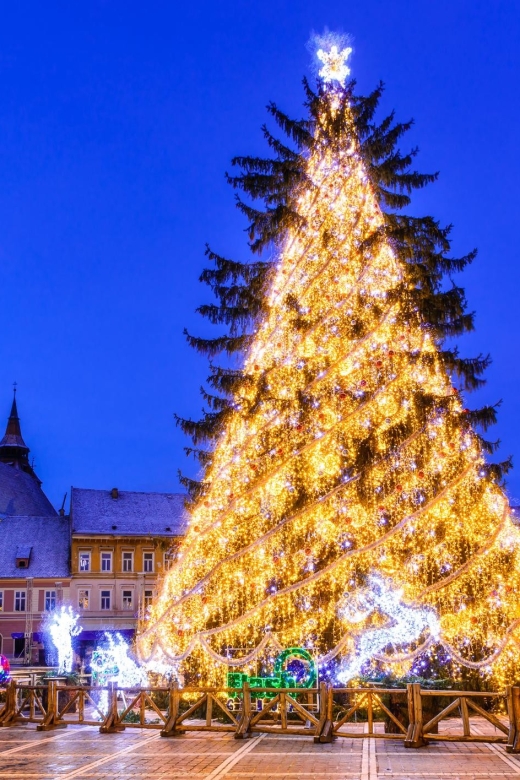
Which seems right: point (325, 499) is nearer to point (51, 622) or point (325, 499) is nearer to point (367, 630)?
point (367, 630)

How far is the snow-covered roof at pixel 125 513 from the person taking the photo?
164 ft

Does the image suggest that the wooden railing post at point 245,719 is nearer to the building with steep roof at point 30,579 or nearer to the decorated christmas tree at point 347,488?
the decorated christmas tree at point 347,488

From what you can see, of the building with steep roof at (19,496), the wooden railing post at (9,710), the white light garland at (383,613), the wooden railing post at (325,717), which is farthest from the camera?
the building with steep roof at (19,496)

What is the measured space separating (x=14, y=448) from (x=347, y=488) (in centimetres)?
7953

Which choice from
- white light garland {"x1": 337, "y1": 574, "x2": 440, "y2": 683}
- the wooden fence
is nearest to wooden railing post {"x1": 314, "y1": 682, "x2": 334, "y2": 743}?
the wooden fence

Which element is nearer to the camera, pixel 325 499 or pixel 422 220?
pixel 325 499

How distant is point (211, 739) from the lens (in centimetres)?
1480

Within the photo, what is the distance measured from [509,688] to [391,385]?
730 centimetres

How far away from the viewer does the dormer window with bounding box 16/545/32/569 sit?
48594 millimetres

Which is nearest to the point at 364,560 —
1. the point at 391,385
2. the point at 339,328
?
the point at 391,385

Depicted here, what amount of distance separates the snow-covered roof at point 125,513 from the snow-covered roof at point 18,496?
15.5 metres

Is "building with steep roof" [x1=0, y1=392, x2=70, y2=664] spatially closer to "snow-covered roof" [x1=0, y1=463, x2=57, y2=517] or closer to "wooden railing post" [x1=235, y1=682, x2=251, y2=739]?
"snow-covered roof" [x1=0, y1=463, x2=57, y2=517]

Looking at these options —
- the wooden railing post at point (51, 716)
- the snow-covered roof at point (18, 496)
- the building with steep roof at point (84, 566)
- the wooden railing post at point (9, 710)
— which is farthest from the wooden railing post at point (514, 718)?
the snow-covered roof at point (18, 496)

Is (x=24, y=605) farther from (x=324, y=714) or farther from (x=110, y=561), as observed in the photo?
(x=324, y=714)
